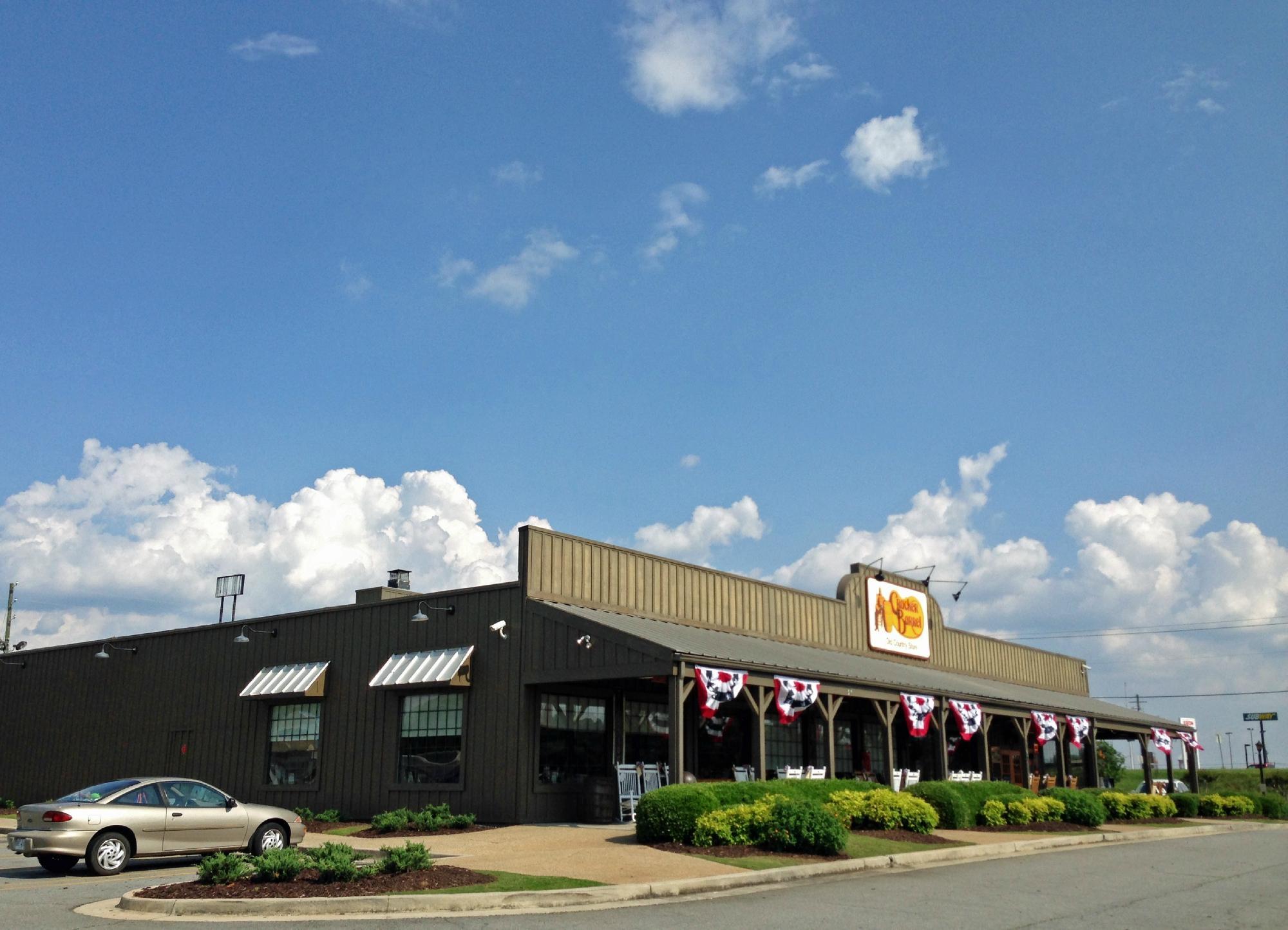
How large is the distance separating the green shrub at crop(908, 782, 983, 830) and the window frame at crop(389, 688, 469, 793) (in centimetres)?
885

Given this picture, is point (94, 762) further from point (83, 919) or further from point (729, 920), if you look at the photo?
point (729, 920)

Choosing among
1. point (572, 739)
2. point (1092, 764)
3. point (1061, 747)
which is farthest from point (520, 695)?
point (1092, 764)

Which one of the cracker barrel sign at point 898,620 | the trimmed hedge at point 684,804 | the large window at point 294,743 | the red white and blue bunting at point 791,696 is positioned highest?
the cracker barrel sign at point 898,620

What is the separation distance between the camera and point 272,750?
2727cm

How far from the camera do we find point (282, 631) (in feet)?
91.7

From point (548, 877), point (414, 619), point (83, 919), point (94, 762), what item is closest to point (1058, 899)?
point (548, 877)

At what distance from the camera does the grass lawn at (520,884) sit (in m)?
12.5

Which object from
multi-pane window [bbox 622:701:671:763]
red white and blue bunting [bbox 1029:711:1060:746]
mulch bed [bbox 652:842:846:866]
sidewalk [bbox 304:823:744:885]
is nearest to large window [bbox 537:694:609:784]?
multi-pane window [bbox 622:701:671:763]

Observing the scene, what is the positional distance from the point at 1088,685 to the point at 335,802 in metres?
36.6

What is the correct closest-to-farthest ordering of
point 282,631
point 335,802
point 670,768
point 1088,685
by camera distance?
1. point 670,768
2. point 335,802
3. point 282,631
4. point 1088,685

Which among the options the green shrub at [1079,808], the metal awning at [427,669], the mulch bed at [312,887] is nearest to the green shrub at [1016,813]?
the green shrub at [1079,808]

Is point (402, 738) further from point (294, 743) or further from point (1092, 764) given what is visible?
point (1092, 764)

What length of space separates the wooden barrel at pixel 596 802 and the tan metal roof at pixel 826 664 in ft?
10.7

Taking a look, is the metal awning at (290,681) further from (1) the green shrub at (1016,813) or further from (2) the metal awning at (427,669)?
(1) the green shrub at (1016,813)
